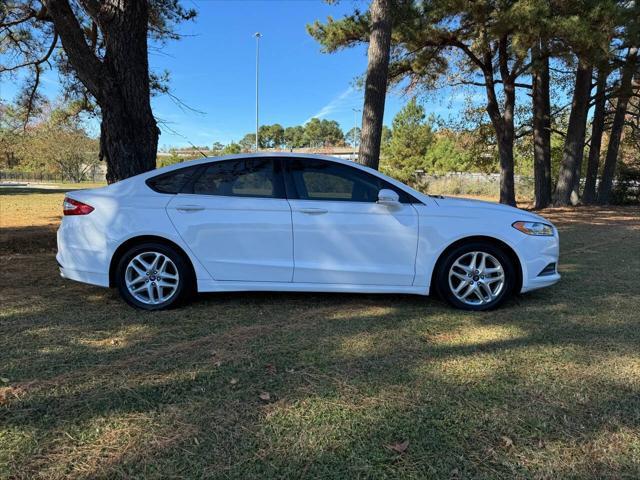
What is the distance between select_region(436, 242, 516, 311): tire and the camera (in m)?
4.47

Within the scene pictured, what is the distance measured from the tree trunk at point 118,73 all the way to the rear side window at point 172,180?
287 centimetres

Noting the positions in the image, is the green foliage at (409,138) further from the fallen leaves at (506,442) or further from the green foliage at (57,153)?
the fallen leaves at (506,442)

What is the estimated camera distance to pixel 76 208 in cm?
451

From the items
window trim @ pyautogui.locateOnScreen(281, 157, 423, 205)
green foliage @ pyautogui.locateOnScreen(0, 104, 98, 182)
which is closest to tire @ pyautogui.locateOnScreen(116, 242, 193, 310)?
window trim @ pyautogui.locateOnScreen(281, 157, 423, 205)

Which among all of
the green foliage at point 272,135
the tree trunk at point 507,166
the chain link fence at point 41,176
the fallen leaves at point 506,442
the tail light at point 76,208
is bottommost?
the fallen leaves at point 506,442

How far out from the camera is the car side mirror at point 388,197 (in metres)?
4.31

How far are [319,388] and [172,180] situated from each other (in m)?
2.65

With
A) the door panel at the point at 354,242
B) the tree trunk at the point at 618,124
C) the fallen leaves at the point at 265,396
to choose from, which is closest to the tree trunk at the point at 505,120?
the tree trunk at the point at 618,124

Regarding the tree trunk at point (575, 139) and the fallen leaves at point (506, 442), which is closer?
the fallen leaves at point (506, 442)

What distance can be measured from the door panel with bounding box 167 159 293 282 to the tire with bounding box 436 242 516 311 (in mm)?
1511

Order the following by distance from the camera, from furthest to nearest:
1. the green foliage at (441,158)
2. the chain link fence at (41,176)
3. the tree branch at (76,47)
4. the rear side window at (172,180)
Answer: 1. the chain link fence at (41,176)
2. the green foliage at (441,158)
3. the tree branch at (76,47)
4. the rear side window at (172,180)

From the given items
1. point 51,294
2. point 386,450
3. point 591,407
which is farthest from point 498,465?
point 51,294

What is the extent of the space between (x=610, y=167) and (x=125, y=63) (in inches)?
779

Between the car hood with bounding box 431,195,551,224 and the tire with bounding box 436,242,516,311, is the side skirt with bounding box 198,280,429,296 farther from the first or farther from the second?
the car hood with bounding box 431,195,551,224
